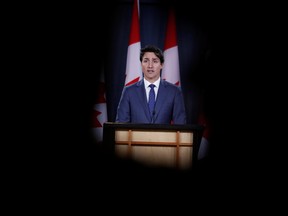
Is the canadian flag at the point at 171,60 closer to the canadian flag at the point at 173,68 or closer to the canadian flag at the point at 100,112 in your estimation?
the canadian flag at the point at 173,68

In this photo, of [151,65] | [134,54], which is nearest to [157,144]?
[151,65]

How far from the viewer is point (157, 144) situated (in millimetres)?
2025

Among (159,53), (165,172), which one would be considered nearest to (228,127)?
(159,53)

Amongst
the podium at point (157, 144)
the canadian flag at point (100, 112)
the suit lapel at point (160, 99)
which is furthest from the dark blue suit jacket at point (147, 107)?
the podium at point (157, 144)

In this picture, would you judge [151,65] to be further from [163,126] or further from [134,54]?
[163,126]

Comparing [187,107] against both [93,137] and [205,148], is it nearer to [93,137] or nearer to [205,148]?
[205,148]

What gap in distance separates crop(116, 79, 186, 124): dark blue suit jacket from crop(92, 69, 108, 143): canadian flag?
0.38m

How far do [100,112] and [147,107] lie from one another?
56 cm

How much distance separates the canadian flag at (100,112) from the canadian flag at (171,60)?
528 mm

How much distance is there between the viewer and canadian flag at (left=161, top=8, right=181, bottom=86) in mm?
2988

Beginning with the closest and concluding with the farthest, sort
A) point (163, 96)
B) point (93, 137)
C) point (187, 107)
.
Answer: point (163, 96) < point (93, 137) < point (187, 107)

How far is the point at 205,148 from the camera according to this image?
298 centimetres

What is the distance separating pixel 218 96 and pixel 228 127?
0.92ft

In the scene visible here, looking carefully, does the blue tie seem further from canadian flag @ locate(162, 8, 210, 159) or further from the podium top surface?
the podium top surface
